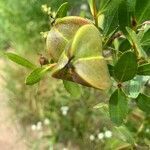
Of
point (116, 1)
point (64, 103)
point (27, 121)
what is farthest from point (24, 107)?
point (116, 1)

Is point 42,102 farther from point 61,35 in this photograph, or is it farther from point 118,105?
point 61,35

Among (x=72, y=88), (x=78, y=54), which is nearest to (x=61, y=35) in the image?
(x=78, y=54)

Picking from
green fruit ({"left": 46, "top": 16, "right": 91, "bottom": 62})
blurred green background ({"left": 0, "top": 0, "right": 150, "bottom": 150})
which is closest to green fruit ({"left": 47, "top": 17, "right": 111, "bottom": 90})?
green fruit ({"left": 46, "top": 16, "right": 91, "bottom": 62})

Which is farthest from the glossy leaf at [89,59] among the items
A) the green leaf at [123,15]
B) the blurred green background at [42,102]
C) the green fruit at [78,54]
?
the blurred green background at [42,102]

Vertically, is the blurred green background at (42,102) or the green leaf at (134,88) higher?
the green leaf at (134,88)

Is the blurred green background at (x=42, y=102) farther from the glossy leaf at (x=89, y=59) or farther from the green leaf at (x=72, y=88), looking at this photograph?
the glossy leaf at (x=89, y=59)

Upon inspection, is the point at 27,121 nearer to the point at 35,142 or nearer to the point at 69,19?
the point at 35,142

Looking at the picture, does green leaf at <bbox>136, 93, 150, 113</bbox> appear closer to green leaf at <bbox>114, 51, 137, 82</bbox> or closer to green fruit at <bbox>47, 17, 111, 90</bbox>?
green leaf at <bbox>114, 51, 137, 82</bbox>
